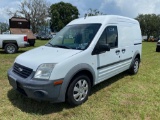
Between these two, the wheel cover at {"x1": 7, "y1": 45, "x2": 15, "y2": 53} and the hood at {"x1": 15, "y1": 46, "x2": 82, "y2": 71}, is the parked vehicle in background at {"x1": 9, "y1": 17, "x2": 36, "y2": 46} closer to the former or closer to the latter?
the wheel cover at {"x1": 7, "y1": 45, "x2": 15, "y2": 53}

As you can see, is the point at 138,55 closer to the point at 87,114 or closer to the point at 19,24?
the point at 87,114

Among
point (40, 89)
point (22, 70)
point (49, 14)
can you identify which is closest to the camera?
point (40, 89)

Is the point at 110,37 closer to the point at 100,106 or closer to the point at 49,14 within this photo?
the point at 100,106

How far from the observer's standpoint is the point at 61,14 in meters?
53.3

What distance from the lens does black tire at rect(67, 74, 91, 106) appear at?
3620mm

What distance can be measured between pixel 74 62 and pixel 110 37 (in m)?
1.56

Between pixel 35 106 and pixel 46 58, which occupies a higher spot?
pixel 46 58

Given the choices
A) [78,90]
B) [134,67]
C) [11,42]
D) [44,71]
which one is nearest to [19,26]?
[11,42]

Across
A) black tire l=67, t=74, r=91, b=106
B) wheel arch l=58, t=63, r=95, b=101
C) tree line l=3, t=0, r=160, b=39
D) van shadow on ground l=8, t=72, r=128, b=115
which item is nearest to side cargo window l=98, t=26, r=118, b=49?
wheel arch l=58, t=63, r=95, b=101

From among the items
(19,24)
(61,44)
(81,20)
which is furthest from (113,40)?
(19,24)

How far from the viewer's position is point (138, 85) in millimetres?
5340

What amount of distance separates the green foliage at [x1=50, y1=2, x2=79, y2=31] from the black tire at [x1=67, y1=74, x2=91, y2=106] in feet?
159

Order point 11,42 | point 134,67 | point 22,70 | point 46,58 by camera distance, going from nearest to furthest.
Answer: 1. point 46,58
2. point 22,70
3. point 134,67
4. point 11,42

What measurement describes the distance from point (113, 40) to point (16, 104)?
294 cm
